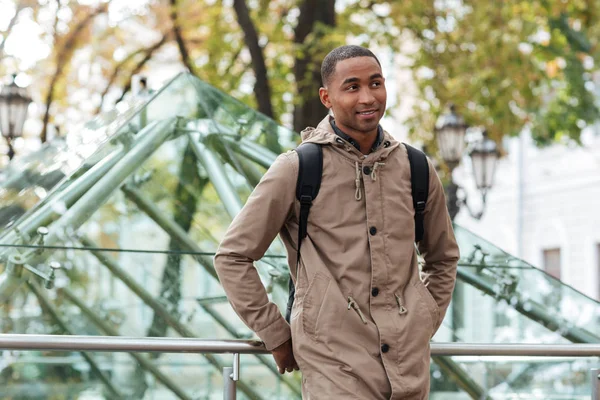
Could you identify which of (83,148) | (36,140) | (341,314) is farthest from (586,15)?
(36,140)

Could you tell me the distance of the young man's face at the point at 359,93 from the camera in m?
3.12

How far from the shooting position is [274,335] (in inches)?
121

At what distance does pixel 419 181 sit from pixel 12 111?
1083 cm

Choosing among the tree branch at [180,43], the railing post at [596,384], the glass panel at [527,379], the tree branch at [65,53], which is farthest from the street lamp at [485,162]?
the railing post at [596,384]

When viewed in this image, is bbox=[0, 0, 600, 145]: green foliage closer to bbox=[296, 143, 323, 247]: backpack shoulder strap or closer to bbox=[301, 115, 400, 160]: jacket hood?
bbox=[301, 115, 400, 160]: jacket hood

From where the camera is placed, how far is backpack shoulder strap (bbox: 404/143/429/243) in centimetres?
322

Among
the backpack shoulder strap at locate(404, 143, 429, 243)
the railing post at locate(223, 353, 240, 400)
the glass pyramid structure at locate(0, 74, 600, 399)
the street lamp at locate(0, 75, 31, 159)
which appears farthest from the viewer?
the street lamp at locate(0, 75, 31, 159)

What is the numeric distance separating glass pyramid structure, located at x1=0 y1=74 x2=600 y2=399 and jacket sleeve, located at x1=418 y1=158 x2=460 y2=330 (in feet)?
5.22

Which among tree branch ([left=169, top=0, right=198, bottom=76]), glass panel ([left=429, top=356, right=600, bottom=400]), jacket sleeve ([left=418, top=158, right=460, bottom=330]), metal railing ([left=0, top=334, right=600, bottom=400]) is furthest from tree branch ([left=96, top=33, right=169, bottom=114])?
jacket sleeve ([left=418, top=158, right=460, bottom=330])

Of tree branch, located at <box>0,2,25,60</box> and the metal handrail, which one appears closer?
the metal handrail

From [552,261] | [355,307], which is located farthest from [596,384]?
[552,261]

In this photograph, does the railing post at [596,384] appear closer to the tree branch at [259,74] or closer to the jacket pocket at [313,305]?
the jacket pocket at [313,305]

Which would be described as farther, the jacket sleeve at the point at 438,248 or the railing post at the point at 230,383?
the railing post at the point at 230,383

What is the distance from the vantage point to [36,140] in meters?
25.3
